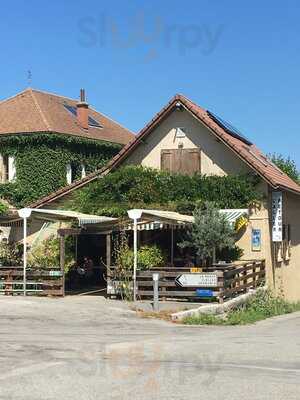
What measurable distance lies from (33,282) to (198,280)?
16.8 feet

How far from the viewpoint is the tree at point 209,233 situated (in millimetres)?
→ 21000

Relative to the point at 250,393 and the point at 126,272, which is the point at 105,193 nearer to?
the point at 126,272

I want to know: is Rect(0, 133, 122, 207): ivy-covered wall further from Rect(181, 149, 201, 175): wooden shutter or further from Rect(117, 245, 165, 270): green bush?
Rect(117, 245, 165, 270): green bush

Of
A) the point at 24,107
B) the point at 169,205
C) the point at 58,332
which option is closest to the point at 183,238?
the point at 169,205

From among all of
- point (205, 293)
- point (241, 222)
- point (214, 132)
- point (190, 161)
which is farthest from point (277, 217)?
point (205, 293)

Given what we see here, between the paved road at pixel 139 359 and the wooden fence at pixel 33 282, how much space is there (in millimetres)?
4131

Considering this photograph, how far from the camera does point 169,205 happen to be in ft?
78.7

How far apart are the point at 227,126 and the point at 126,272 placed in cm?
963

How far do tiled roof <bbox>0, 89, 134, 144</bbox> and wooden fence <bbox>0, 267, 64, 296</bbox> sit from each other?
12.4m

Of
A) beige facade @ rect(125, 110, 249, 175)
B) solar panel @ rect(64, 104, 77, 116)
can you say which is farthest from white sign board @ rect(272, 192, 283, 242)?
solar panel @ rect(64, 104, 77, 116)

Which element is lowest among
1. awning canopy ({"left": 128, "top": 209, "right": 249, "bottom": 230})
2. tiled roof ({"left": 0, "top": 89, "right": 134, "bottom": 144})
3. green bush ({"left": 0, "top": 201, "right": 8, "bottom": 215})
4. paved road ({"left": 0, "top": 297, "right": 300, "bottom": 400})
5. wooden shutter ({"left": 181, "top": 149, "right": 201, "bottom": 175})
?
paved road ({"left": 0, "top": 297, "right": 300, "bottom": 400})

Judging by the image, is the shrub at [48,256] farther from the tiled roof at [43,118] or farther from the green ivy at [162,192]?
the tiled roof at [43,118]

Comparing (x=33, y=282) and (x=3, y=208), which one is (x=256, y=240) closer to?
(x=33, y=282)

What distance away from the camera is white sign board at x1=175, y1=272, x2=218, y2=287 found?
1873cm
